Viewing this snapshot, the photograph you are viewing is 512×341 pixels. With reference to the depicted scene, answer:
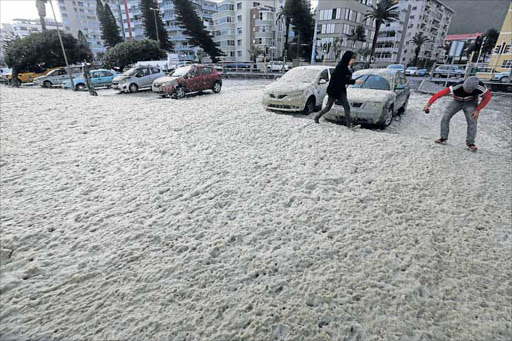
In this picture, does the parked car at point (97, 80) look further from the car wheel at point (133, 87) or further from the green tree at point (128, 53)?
the green tree at point (128, 53)

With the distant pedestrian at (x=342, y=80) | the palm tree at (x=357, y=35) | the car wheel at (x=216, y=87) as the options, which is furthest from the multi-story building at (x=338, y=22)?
the distant pedestrian at (x=342, y=80)

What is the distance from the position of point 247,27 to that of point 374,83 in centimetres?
6767

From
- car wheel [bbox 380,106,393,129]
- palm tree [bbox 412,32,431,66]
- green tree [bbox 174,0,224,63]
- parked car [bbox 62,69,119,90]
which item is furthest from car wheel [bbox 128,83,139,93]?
palm tree [bbox 412,32,431,66]

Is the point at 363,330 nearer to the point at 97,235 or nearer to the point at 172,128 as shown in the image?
the point at 97,235

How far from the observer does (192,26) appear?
51.1 m

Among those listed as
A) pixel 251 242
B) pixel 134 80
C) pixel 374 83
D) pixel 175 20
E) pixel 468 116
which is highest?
pixel 175 20

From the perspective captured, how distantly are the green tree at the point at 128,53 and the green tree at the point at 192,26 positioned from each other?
2426 cm

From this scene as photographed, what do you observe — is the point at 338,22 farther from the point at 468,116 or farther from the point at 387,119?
the point at 468,116

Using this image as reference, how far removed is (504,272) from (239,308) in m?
2.44

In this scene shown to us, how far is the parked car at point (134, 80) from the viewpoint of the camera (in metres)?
→ 14.9

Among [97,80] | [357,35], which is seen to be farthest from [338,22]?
[97,80]

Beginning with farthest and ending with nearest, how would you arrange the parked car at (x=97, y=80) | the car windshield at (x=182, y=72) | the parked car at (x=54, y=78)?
the parked car at (x=54, y=78)
the parked car at (x=97, y=80)
the car windshield at (x=182, y=72)

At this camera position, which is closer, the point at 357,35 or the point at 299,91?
the point at 299,91

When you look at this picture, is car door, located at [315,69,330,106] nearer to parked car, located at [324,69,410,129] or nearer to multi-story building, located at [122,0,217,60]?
parked car, located at [324,69,410,129]
